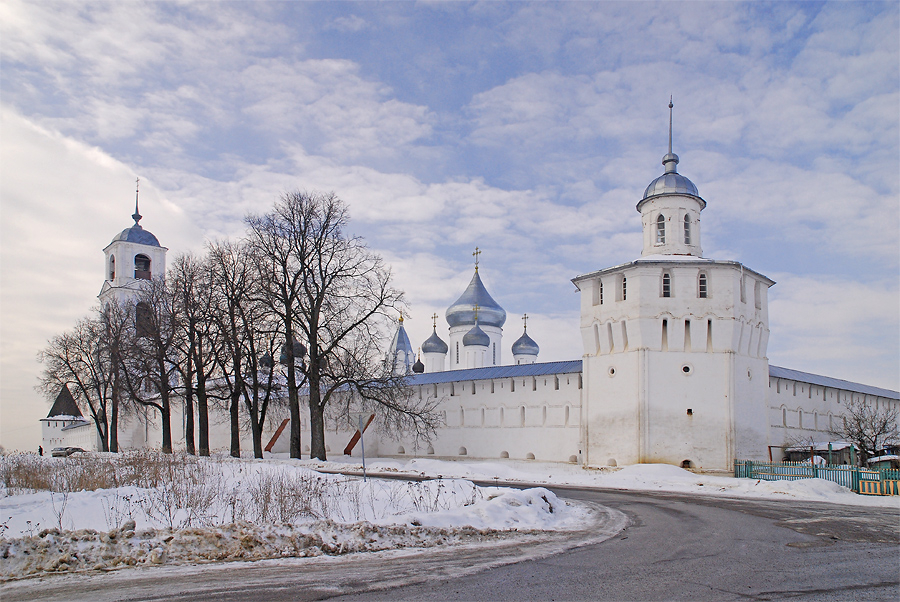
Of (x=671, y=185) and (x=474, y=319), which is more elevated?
(x=671, y=185)

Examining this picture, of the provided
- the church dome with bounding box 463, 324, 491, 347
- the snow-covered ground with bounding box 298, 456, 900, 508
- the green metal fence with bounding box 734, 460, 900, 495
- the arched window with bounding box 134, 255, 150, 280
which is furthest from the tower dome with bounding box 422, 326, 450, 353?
the green metal fence with bounding box 734, 460, 900, 495

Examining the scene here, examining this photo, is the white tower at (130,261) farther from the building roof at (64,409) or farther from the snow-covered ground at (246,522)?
the snow-covered ground at (246,522)

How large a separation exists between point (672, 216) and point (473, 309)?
28239mm

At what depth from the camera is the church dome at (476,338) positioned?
5472 cm

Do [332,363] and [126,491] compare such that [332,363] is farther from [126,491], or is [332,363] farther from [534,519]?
[534,519]

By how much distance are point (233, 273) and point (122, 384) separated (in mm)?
12821

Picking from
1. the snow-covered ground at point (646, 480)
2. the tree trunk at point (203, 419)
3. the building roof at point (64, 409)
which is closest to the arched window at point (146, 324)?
the tree trunk at point (203, 419)

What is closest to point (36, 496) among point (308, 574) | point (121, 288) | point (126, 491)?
point (126, 491)

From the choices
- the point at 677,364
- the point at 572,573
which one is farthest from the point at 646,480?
the point at 572,573

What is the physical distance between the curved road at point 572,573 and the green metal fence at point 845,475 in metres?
9.04

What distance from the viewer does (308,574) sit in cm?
719

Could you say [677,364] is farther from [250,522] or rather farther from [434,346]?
[434,346]

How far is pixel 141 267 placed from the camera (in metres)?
53.0

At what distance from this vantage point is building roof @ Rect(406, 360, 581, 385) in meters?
32.1
